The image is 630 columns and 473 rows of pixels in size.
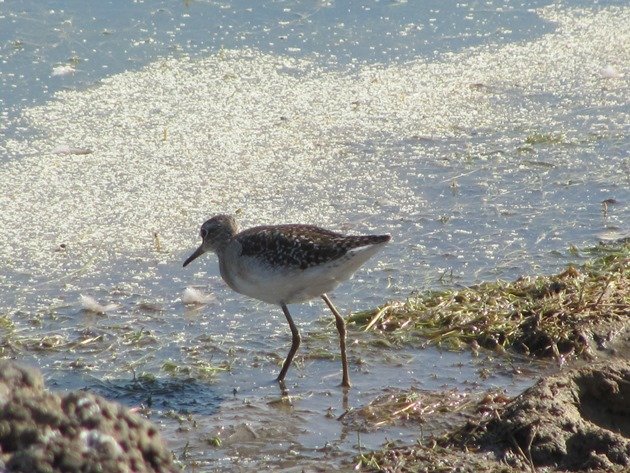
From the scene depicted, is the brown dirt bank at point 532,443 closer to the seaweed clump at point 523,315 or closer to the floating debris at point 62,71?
the seaweed clump at point 523,315

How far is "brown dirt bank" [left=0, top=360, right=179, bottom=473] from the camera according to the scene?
315 centimetres

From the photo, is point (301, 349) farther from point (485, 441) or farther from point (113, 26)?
point (113, 26)

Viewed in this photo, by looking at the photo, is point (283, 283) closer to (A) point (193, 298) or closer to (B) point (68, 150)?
(A) point (193, 298)

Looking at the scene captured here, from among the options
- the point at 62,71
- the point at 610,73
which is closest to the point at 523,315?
the point at 610,73

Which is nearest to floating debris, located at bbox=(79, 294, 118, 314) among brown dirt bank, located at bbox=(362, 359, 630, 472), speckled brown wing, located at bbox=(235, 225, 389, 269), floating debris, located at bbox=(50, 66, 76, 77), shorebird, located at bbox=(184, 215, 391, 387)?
shorebird, located at bbox=(184, 215, 391, 387)

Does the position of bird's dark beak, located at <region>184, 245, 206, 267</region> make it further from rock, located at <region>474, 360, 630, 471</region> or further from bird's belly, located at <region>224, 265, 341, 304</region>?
rock, located at <region>474, 360, 630, 471</region>

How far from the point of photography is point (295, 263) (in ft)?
21.9

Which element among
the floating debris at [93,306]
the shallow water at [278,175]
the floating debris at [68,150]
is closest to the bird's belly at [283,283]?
the shallow water at [278,175]

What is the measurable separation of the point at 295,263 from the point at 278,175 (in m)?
2.54

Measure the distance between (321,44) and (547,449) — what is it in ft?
22.7

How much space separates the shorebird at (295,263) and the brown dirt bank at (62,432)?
327 centimetres

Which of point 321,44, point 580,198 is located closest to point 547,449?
point 580,198

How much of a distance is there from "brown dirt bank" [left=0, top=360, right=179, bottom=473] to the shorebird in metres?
3.27

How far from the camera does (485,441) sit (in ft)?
17.9
